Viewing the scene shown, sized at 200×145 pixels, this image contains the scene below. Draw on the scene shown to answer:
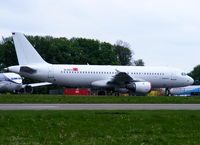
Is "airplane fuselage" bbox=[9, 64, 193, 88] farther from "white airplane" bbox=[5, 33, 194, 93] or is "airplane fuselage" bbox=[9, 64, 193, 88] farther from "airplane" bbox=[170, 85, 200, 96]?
"airplane" bbox=[170, 85, 200, 96]

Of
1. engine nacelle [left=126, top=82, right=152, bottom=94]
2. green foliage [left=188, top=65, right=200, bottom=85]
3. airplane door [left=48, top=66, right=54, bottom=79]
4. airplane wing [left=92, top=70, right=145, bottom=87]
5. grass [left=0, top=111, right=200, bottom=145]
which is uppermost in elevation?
green foliage [left=188, top=65, right=200, bottom=85]

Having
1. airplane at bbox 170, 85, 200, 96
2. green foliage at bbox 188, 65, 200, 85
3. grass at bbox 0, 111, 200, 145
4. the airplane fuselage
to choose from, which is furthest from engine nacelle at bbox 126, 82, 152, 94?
green foliage at bbox 188, 65, 200, 85

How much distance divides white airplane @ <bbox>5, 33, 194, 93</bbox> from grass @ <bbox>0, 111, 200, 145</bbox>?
94.6 ft

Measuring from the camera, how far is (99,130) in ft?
38.6

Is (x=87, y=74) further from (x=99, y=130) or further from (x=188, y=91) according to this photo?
Answer: (x=188, y=91)

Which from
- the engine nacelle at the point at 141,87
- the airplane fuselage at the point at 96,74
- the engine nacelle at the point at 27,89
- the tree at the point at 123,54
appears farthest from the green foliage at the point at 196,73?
the engine nacelle at the point at 141,87

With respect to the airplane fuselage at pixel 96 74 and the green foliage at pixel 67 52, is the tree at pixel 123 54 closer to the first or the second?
the green foliage at pixel 67 52

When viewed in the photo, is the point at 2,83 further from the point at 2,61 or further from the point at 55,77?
the point at 2,61

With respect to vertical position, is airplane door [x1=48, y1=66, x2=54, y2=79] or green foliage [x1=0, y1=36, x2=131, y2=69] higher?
green foliage [x1=0, y1=36, x2=131, y2=69]

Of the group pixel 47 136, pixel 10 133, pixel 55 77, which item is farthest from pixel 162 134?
pixel 55 77

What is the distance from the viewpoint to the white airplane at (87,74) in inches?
1695

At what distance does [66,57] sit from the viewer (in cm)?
8262

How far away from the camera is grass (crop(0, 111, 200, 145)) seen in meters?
9.92

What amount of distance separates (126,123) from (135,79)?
34.3m
